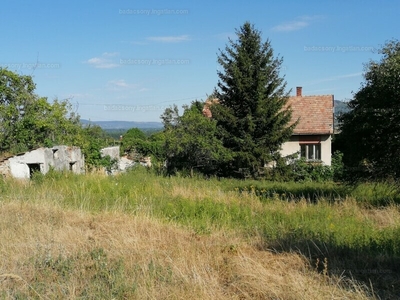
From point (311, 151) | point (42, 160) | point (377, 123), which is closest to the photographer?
point (377, 123)

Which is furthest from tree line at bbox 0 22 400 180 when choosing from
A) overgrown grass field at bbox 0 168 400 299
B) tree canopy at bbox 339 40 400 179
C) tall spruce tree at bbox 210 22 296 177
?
overgrown grass field at bbox 0 168 400 299

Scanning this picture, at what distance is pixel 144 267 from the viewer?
13.7ft

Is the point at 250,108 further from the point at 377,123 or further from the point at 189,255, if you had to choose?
the point at 189,255

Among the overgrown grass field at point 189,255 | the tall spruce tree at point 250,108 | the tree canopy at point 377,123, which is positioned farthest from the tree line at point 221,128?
the overgrown grass field at point 189,255

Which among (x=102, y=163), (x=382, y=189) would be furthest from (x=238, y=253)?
(x=102, y=163)

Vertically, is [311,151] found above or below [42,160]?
below

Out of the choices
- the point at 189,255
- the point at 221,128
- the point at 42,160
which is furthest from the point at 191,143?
the point at 189,255

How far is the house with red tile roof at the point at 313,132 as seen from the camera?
94.0ft

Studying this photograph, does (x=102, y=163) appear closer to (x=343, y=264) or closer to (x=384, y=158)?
(x=384, y=158)

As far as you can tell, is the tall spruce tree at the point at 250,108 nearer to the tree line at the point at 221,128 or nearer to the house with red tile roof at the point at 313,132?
the tree line at the point at 221,128

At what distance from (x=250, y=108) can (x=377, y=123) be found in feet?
45.5

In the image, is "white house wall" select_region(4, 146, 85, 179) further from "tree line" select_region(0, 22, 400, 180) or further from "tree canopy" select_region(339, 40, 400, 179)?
"tree canopy" select_region(339, 40, 400, 179)

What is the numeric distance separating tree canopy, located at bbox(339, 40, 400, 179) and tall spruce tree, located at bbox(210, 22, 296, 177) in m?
11.9

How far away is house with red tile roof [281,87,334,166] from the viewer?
2866 cm
